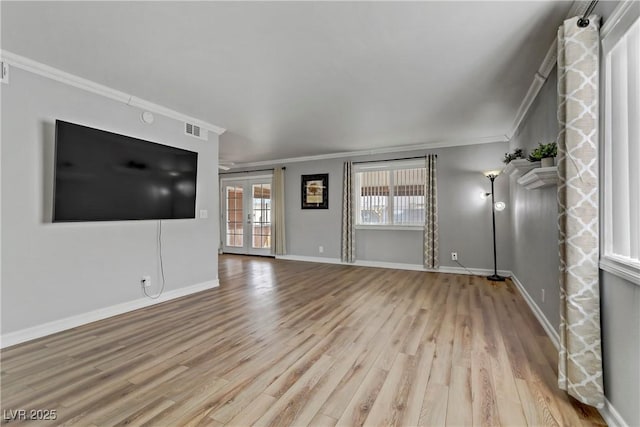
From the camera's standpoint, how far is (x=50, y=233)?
9.05 feet

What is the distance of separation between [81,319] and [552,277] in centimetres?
451

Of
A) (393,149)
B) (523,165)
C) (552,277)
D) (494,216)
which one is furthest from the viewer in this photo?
(393,149)

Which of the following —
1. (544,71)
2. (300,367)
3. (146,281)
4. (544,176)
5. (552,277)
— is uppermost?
(544,71)

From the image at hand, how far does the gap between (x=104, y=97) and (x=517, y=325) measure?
492cm

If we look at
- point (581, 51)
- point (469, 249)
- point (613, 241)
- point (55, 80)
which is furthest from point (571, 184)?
point (55, 80)

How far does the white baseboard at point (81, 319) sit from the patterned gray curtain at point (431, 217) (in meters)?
4.13

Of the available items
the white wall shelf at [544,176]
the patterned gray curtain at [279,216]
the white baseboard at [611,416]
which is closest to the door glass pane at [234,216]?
the patterned gray curtain at [279,216]

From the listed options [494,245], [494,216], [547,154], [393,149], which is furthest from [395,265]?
[547,154]

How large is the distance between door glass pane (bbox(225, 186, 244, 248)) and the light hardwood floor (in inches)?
173

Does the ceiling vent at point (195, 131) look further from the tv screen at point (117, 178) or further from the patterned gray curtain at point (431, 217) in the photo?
the patterned gray curtain at point (431, 217)

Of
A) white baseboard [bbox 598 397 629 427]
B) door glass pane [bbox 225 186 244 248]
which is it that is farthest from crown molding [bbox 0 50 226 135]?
white baseboard [bbox 598 397 629 427]

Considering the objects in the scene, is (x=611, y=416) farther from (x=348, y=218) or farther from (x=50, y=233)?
(x=348, y=218)

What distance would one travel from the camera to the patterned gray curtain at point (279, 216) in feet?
23.7

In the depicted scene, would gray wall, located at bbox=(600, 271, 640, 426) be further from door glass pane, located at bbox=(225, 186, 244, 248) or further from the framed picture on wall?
door glass pane, located at bbox=(225, 186, 244, 248)
